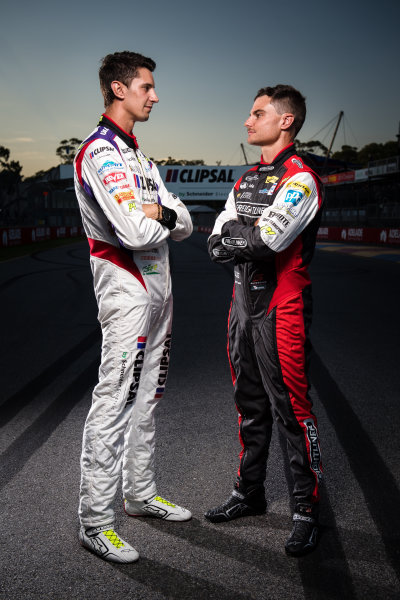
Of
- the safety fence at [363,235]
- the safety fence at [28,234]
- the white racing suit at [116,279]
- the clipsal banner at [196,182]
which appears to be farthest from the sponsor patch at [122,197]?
the clipsal banner at [196,182]

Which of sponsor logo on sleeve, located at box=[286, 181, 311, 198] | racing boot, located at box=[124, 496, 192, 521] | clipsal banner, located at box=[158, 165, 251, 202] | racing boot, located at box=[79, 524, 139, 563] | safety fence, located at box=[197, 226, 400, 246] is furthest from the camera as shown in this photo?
clipsal banner, located at box=[158, 165, 251, 202]

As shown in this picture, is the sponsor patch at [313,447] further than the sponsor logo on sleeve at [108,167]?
Yes

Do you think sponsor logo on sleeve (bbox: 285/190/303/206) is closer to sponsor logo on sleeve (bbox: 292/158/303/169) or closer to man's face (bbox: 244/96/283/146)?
sponsor logo on sleeve (bbox: 292/158/303/169)

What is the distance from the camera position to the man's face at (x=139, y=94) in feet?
8.41

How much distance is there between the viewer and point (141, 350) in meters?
2.57

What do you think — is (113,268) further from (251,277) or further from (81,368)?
(81,368)

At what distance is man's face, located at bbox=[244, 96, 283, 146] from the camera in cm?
267

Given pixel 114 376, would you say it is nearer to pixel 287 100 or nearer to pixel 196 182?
pixel 287 100

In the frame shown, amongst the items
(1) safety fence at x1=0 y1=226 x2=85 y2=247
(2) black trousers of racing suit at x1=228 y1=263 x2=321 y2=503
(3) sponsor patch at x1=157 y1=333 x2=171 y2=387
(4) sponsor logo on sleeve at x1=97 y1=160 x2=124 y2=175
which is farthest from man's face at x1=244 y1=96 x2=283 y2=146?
(1) safety fence at x1=0 y1=226 x2=85 y2=247

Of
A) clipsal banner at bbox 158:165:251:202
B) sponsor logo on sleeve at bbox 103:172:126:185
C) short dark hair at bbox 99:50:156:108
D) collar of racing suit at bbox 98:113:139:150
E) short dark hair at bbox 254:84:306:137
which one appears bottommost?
sponsor logo on sleeve at bbox 103:172:126:185

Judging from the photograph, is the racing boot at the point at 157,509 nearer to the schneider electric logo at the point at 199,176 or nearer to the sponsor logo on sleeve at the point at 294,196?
the sponsor logo on sleeve at the point at 294,196

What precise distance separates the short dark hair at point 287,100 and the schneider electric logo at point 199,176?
57.5m

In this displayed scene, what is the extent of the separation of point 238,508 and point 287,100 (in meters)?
1.96

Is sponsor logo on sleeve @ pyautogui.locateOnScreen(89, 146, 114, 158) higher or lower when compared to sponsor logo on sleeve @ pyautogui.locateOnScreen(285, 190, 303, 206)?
higher
